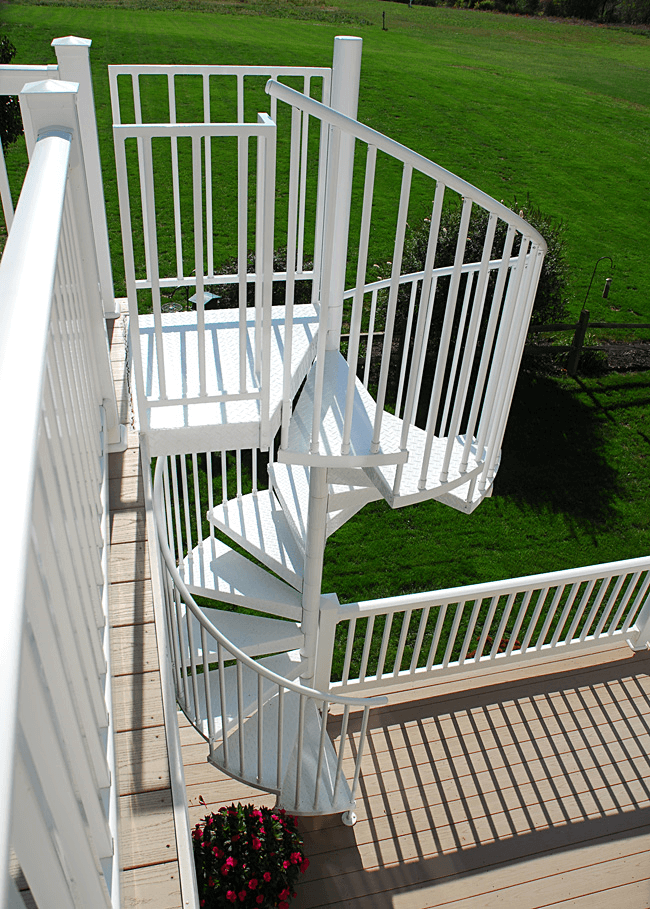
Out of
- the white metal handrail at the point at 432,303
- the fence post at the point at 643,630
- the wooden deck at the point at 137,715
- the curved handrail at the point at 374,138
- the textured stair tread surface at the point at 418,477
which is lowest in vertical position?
the fence post at the point at 643,630

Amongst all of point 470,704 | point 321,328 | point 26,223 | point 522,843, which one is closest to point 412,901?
point 522,843

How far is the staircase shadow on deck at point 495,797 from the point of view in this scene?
3.03 metres

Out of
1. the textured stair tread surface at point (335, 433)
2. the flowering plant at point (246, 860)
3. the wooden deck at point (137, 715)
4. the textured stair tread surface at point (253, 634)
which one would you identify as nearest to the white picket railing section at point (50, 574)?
the wooden deck at point (137, 715)

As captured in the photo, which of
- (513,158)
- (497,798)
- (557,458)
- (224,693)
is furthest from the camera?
(513,158)

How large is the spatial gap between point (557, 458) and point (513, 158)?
9683 mm

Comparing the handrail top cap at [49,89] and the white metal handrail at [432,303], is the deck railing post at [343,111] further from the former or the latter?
the handrail top cap at [49,89]

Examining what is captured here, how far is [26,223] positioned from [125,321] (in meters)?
2.41

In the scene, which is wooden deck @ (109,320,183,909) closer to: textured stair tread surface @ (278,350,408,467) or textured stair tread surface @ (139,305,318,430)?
textured stair tread surface @ (139,305,318,430)

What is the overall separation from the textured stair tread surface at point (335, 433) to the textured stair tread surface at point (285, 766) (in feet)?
3.48

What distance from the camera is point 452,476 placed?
2703mm

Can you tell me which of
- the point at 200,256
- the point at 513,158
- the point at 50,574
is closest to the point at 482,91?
the point at 513,158

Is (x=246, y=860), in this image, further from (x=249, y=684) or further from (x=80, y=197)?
(x=80, y=197)

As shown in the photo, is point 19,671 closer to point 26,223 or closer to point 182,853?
point 26,223

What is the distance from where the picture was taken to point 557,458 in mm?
6277
